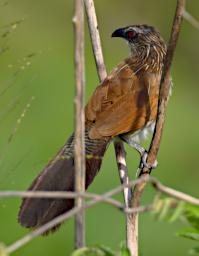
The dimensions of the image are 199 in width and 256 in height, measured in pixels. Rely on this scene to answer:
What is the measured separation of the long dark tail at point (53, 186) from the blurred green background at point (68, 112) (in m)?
1.47

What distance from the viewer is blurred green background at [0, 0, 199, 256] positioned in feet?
17.3

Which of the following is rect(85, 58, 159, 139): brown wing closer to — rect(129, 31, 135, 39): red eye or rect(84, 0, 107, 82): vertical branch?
rect(84, 0, 107, 82): vertical branch

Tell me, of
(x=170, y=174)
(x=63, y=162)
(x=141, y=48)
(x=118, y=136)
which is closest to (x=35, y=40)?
(x=170, y=174)

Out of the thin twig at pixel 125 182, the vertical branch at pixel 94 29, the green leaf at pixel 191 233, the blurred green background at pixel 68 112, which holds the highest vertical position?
the vertical branch at pixel 94 29

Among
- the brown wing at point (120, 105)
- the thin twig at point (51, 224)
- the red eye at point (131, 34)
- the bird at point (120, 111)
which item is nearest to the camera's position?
the thin twig at point (51, 224)

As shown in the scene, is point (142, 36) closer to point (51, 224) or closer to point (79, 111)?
point (79, 111)

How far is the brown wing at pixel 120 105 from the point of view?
3.32 meters

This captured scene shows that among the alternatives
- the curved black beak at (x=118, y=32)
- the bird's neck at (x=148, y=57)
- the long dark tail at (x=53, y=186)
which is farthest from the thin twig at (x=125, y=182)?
the curved black beak at (x=118, y=32)

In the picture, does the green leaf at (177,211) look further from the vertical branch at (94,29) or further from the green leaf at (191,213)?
the vertical branch at (94,29)

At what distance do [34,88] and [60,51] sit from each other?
1134 millimetres

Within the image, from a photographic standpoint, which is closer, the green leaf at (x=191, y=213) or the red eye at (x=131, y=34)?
the green leaf at (x=191, y=213)

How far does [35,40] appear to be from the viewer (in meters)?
8.16

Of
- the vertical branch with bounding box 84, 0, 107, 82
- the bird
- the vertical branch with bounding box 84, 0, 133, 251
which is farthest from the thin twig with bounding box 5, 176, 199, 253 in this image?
the vertical branch with bounding box 84, 0, 107, 82

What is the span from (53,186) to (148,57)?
1.76 meters
